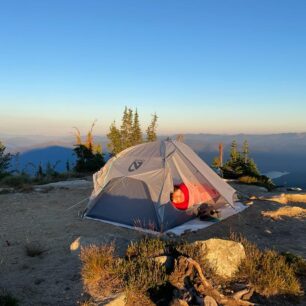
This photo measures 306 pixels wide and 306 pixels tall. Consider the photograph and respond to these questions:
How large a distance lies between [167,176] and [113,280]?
4.98 meters

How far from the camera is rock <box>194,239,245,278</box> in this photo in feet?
20.7

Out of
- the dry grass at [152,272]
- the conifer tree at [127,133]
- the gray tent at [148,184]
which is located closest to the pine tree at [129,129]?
the conifer tree at [127,133]

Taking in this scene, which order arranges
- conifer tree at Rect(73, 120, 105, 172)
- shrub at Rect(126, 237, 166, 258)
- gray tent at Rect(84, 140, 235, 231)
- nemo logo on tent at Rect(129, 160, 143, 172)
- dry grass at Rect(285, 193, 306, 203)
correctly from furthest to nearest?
conifer tree at Rect(73, 120, 105, 172) → dry grass at Rect(285, 193, 306, 203) → nemo logo on tent at Rect(129, 160, 143, 172) → gray tent at Rect(84, 140, 235, 231) → shrub at Rect(126, 237, 166, 258)

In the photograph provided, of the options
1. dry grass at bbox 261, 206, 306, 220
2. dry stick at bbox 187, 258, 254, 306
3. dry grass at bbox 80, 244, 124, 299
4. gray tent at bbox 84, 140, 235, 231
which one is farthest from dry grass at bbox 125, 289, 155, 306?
dry grass at bbox 261, 206, 306, 220

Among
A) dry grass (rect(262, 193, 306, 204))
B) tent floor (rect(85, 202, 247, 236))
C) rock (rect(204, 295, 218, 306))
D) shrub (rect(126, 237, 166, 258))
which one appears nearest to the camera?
rock (rect(204, 295, 218, 306))

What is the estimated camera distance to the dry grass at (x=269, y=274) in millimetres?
5965

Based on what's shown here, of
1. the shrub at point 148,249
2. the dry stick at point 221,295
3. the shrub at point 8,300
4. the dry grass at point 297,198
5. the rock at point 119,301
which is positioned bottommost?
the dry grass at point 297,198

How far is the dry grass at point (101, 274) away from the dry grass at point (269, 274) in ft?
6.41

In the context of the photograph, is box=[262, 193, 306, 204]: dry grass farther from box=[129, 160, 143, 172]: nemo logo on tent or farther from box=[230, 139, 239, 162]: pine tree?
box=[230, 139, 239, 162]: pine tree

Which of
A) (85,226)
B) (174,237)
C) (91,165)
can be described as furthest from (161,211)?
(91,165)

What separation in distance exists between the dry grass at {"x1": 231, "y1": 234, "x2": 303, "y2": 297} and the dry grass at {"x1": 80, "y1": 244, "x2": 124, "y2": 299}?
6.41ft

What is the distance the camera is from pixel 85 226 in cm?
1045

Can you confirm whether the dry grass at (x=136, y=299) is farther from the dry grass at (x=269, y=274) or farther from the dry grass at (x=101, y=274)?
the dry grass at (x=269, y=274)

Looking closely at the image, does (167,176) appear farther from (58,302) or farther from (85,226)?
(58,302)
